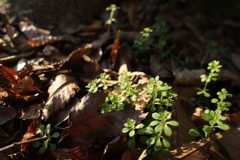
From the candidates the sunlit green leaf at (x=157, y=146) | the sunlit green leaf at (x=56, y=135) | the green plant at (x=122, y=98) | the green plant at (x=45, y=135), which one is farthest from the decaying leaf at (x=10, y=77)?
the sunlit green leaf at (x=157, y=146)

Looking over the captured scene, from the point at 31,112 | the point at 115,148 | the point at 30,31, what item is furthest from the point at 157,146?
the point at 30,31

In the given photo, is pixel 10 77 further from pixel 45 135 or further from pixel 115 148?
pixel 115 148

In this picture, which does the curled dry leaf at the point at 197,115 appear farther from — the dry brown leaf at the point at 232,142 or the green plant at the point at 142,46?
the green plant at the point at 142,46

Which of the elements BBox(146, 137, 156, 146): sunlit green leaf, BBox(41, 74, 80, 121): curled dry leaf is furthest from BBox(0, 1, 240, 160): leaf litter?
BBox(146, 137, 156, 146): sunlit green leaf

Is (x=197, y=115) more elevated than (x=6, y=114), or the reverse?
(x=6, y=114)

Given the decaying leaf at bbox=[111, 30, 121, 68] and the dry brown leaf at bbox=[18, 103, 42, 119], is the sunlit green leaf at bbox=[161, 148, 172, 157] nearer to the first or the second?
the dry brown leaf at bbox=[18, 103, 42, 119]
